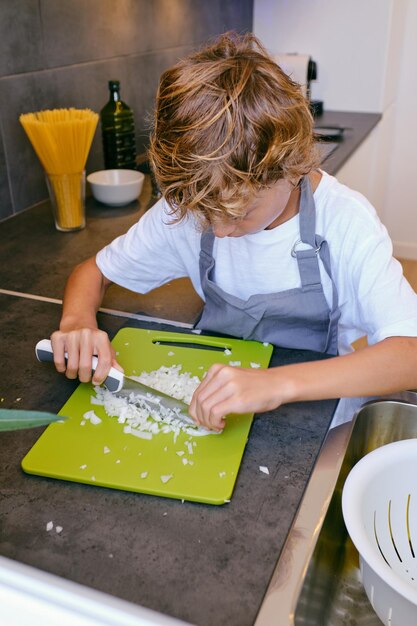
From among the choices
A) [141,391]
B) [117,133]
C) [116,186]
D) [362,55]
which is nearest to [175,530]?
[141,391]

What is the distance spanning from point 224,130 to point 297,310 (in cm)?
37

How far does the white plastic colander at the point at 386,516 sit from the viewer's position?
671 mm

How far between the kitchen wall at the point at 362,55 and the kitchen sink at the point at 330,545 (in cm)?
150

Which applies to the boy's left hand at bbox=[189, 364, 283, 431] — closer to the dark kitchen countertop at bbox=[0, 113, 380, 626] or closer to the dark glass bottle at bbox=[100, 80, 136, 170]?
the dark kitchen countertop at bbox=[0, 113, 380, 626]

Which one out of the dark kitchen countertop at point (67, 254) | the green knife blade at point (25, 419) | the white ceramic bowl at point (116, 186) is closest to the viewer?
the green knife blade at point (25, 419)

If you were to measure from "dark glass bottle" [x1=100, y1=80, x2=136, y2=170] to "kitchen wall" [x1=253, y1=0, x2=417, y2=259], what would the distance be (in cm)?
87

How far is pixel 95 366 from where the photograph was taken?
0.90 metres

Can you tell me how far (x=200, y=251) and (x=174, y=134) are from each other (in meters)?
0.33

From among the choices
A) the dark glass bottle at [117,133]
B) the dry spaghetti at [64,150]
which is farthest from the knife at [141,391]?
the dark glass bottle at [117,133]

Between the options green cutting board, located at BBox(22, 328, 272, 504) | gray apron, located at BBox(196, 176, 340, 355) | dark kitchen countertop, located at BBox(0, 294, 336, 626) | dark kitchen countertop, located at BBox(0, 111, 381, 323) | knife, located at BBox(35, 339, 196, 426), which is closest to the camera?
dark kitchen countertop, located at BBox(0, 294, 336, 626)

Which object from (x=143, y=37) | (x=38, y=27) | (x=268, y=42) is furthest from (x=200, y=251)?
(x=268, y=42)

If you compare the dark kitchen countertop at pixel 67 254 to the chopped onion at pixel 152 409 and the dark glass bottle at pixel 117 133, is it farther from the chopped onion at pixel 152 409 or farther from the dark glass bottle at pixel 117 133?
the chopped onion at pixel 152 409

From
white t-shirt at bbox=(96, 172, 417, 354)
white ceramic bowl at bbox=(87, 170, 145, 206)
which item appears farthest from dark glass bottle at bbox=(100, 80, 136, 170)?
white t-shirt at bbox=(96, 172, 417, 354)

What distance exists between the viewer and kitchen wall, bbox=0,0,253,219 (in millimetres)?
1499
